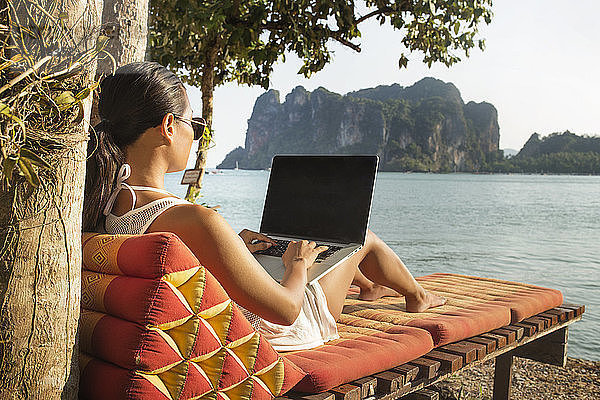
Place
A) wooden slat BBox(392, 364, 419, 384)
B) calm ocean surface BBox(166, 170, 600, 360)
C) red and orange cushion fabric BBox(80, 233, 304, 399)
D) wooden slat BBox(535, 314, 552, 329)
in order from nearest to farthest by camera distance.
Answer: red and orange cushion fabric BBox(80, 233, 304, 399)
wooden slat BBox(392, 364, 419, 384)
wooden slat BBox(535, 314, 552, 329)
calm ocean surface BBox(166, 170, 600, 360)

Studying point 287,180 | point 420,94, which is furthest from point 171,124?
point 420,94

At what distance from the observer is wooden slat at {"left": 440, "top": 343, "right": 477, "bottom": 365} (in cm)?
252

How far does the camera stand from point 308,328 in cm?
236

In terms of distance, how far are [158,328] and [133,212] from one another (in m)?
0.46

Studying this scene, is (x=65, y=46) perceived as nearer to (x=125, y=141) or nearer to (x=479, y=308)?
(x=125, y=141)

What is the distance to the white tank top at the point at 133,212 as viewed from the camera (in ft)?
6.08

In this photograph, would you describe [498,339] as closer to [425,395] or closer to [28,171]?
[425,395]

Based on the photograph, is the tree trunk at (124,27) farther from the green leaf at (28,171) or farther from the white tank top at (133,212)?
the green leaf at (28,171)

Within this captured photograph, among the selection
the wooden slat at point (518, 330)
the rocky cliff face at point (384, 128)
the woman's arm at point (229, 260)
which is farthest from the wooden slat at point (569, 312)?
the rocky cliff face at point (384, 128)

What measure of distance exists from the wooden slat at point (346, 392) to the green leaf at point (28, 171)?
1.16 m

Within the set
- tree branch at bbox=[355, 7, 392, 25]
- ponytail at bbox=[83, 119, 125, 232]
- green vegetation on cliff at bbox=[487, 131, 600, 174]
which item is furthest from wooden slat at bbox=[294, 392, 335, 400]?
green vegetation on cliff at bbox=[487, 131, 600, 174]

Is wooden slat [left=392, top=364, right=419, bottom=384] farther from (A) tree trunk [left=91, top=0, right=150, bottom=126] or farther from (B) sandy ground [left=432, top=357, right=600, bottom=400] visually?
(B) sandy ground [left=432, top=357, right=600, bottom=400]

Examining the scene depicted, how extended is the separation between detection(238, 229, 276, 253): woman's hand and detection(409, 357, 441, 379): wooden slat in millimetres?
713

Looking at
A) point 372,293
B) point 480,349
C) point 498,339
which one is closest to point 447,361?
point 480,349
